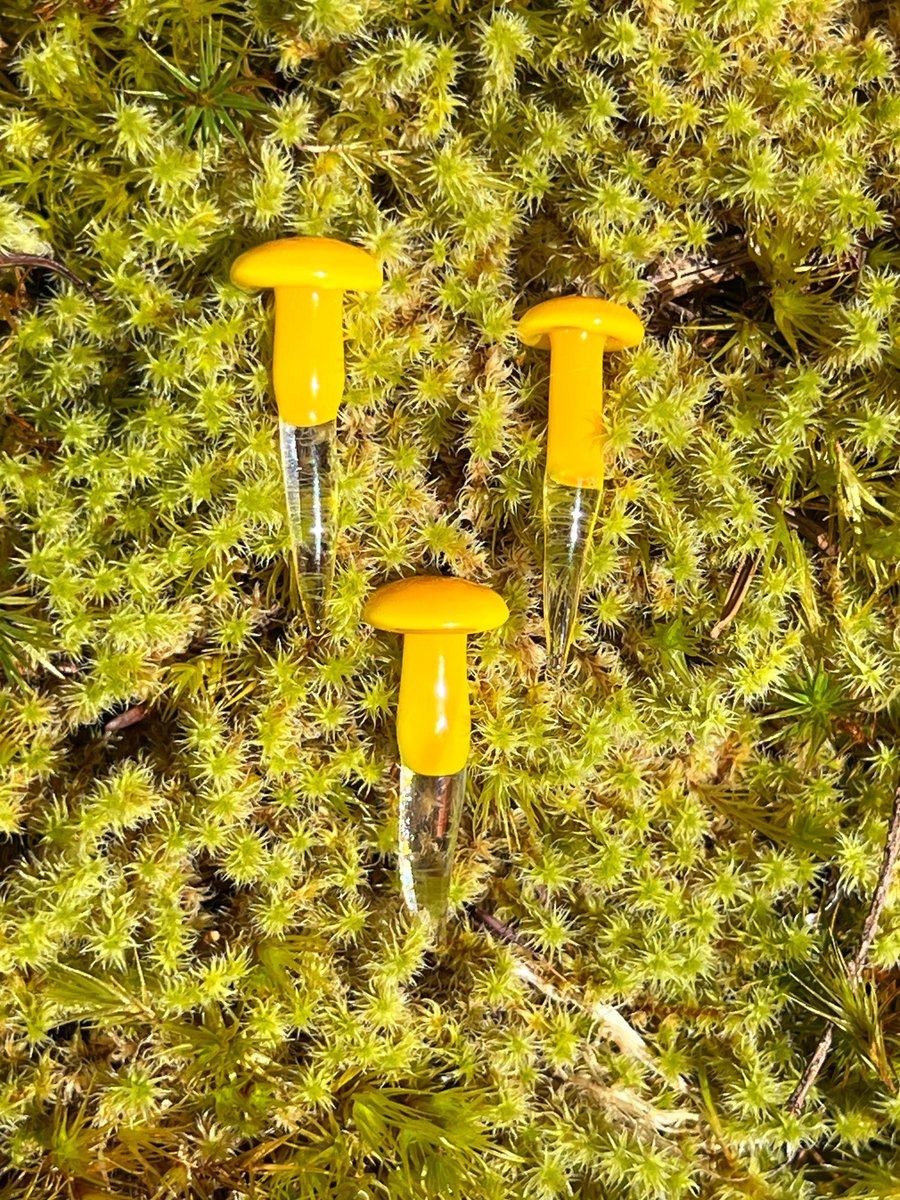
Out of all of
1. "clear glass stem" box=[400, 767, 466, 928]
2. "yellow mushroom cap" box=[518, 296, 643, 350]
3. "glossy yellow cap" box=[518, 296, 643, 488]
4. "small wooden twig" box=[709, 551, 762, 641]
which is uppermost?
"yellow mushroom cap" box=[518, 296, 643, 350]

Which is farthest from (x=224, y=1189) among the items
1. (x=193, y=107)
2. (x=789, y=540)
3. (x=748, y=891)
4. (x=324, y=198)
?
(x=193, y=107)

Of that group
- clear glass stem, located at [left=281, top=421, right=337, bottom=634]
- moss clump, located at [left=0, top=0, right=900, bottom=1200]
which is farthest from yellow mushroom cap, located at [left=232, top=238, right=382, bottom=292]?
clear glass stem, located at [left=281, top=421, right=337, bottom=634]

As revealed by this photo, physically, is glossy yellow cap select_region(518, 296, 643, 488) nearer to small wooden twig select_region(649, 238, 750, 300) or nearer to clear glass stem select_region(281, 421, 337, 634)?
small wooden twig select_region(649, 238, 750, 300)

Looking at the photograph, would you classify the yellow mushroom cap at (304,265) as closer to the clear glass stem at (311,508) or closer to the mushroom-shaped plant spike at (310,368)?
the mushroom-shaped plant spike at (310,368)

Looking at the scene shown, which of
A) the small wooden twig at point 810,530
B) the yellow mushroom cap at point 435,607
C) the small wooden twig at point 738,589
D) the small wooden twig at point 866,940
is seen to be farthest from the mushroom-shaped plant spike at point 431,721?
the small wooden twig at point 866,940

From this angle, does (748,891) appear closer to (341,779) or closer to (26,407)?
(341,779)
